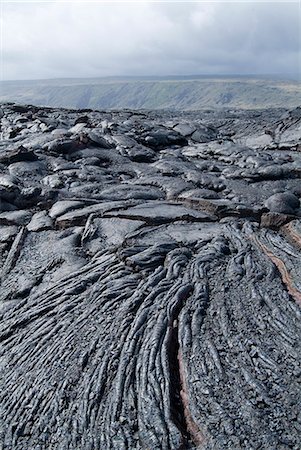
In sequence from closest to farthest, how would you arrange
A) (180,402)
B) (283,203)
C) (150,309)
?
(180,402) → (150,309) → (283,203)

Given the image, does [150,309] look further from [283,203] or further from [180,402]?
[283,203]

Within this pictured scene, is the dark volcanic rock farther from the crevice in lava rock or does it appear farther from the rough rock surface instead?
the crevice in lava rock

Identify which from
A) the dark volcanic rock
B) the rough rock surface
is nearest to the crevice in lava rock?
the rough rock surface

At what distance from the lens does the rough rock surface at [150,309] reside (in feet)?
28.4

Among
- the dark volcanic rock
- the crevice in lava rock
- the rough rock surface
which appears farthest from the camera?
the dark volcanic rock

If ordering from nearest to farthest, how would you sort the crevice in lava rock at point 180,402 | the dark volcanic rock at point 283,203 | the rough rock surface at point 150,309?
the crevice in lava rock at point 180,402
the rough rock surface at point 150,309
the dark volcanic rock at point 283,203

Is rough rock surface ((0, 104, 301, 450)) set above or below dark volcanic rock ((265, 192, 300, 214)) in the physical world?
below

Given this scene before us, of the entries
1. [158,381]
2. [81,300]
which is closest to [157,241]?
[81,300]

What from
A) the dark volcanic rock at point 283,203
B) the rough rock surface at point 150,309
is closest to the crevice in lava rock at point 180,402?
the rough rock surface at point 150,309

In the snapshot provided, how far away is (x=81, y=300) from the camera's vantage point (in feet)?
40.7

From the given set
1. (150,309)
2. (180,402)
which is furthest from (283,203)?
(180,402)

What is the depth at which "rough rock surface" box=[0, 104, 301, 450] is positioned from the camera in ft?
28.4

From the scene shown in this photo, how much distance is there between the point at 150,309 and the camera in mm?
11664

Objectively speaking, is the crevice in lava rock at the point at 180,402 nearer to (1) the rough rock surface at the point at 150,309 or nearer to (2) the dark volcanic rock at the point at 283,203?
(1) the rough rock surface at the point at 150,309
